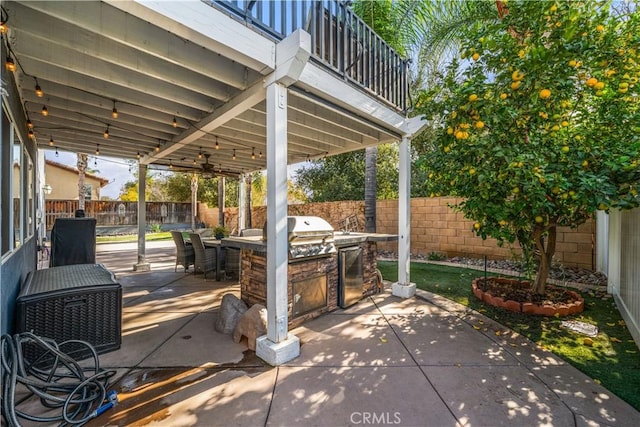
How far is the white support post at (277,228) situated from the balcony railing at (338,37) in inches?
29.7

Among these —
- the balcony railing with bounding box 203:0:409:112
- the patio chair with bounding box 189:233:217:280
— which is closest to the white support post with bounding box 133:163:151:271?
the patio chair with bounding box 189:233:217:280

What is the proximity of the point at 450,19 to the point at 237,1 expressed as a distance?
5.95 meters

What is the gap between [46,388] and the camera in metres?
2.24

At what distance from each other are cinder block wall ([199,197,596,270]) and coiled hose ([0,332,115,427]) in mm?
6088

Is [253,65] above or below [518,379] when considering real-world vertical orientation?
above

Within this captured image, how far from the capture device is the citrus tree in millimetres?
3035

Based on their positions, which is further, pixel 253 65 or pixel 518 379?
pixel 253 65

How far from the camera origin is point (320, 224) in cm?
416

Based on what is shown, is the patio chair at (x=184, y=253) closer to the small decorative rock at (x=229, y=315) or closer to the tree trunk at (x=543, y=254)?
the small decorative rock at (x=229, y=315)

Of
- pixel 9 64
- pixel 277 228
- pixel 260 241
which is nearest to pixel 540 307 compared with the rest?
pixel 277 228

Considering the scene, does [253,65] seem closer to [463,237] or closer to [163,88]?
[163,88]

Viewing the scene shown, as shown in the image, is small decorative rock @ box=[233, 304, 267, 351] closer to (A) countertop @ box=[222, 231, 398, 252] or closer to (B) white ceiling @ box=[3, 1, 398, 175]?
(A) countertop @ box=[222, 231, 398, 252]

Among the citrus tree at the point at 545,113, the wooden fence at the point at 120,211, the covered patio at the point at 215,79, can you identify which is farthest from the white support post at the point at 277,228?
the wooden fence at the point at 120,211

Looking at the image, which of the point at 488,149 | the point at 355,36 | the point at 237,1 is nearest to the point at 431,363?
the point at 488,149
